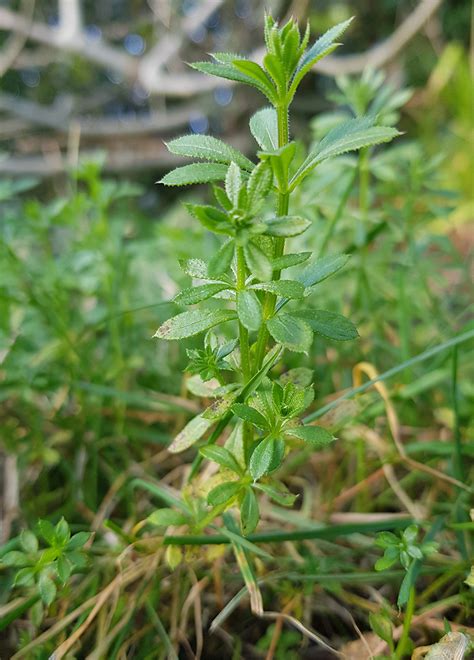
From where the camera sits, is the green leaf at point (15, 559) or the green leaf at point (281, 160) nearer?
the green leaf at point (281, 160)

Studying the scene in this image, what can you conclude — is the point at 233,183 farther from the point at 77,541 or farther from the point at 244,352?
the point at 77,541

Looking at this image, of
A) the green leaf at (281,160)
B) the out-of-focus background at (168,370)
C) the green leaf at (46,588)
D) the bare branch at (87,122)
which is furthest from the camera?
the bare branch at (87,122)

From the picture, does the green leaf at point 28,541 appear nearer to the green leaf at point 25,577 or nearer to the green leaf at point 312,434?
the green leaf at point 25,577

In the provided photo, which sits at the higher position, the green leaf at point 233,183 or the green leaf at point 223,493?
the green leaf at point 233,183

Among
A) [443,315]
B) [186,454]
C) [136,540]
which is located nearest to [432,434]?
[443,315]

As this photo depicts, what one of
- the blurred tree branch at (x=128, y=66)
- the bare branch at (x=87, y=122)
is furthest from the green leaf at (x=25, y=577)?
the bare branch at (x=87, y=122)

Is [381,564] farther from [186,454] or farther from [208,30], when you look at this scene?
[208,30]
